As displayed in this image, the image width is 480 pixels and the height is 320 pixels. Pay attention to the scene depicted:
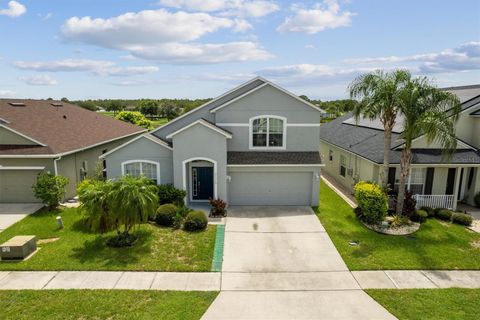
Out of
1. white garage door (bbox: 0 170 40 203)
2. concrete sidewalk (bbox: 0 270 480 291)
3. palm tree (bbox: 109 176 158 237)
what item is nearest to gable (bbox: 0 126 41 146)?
white garage door (bbox: 0 170 40 203)

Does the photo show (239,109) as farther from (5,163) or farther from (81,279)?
(5,163)

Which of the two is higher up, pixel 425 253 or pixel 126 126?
pixel 126 126

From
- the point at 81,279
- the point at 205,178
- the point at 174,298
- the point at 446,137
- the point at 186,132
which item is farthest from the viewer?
the point at 205,178

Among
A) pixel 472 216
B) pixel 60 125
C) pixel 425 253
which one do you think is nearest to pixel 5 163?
pixel 60 125

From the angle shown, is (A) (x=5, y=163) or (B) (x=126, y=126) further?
(B) (x=126, y=126)

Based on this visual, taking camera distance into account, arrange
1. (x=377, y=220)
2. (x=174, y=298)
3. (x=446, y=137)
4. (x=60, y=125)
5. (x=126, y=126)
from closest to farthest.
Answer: (x=174, y=298), (x=446, y=137), (x=377, y=220), (x=60, y=125), (x=126, y=126)

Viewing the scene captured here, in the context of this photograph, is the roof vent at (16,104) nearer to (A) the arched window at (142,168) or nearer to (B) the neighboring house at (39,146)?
(B) the neighboring house at (39,146)

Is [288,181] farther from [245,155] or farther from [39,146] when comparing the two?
[39,146]

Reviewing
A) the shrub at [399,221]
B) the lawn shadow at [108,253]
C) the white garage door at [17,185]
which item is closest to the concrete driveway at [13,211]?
the white garage door at [17,185]
